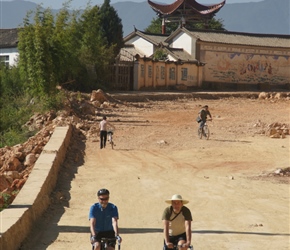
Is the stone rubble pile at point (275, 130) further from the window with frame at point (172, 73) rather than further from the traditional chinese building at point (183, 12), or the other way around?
the traditional chinese building at point (183, 12)

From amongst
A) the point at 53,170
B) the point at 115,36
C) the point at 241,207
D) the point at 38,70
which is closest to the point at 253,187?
the point at 241,207

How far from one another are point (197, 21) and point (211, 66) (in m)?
14.0

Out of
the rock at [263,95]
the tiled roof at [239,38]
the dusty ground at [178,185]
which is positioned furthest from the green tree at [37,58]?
the tiled roof at [239,38]

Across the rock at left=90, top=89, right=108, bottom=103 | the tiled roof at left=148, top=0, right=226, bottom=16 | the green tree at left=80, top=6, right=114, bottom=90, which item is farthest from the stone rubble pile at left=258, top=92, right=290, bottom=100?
the tiled roof at left=148, top=0, right=226, bottom=16

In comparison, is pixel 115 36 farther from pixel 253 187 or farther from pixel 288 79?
pixel 253 187

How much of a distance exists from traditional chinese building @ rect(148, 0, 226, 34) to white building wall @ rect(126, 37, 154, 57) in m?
6.18

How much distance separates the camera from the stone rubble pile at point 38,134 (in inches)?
641

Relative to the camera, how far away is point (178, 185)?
18047mm

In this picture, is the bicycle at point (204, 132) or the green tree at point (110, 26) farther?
the green tree at point (110, 26)

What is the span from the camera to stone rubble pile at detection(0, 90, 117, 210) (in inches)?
641

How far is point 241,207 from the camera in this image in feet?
51.1

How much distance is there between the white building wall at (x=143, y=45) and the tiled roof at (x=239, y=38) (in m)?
1.69

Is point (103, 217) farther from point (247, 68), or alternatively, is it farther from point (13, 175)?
point (247, 68)

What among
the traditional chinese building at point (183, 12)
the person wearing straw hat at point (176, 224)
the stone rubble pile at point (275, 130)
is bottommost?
the stone rubble pile at point (275, 130)
